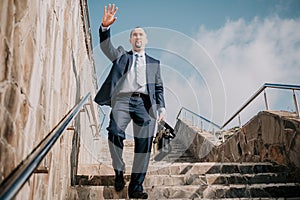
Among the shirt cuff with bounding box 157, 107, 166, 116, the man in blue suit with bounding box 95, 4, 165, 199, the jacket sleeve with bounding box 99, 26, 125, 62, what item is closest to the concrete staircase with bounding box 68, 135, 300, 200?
the man in blue suit with bounding box 95, 4, 165, 199

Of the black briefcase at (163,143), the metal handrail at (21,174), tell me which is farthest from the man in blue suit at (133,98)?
the black briefcase at (163,143)

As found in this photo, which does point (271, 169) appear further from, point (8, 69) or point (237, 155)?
point (8, 69)

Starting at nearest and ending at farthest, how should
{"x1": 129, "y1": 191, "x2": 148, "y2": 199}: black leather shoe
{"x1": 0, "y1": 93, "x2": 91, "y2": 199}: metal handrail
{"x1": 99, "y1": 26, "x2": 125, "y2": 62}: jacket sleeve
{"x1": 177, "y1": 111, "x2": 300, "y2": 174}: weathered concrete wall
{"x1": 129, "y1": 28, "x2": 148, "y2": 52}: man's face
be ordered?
{"x1": 0, "y1": 93, "x2": 91, "y2": 199}: metal handrail
{"x1": 129, "y1": 191, "x2": 148, "y2": 199}: black leather shoe
{"x1": 99, "y1": 26, "x2": 125, "y2": 62}: jacket sleeve
{"x1": 129, "y1": 28, "x2": 148, "y2": 52}: man's face
{"x1": 177, "y1": 111, "x2": 300, "y2": 174}: weathered concrete wall

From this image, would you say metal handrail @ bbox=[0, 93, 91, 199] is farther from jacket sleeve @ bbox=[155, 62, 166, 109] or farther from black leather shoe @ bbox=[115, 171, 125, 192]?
jacket sleeve @ bbox=[155, 62, 166, 109]

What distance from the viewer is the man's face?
3.38 m

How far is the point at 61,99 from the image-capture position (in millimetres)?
2941

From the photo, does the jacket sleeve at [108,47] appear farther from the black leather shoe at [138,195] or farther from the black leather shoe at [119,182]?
the black leather shoe at [138,195]

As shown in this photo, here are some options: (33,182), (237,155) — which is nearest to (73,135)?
(33,182)

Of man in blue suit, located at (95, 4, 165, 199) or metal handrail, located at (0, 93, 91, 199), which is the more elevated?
man in blue suit, located at (95, 4, 165, 199)

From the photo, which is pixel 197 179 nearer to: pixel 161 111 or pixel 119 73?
pixel 161 111

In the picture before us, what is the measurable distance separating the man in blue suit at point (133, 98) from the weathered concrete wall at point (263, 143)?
1676 mm

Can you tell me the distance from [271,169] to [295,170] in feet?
1.17

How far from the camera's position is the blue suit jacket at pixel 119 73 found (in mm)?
3260

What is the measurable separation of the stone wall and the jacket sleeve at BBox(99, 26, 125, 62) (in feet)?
1.06
